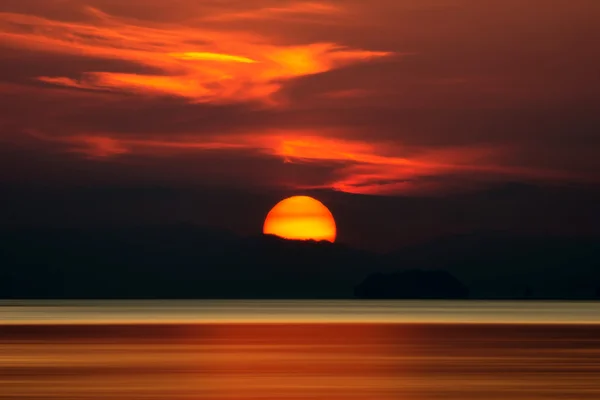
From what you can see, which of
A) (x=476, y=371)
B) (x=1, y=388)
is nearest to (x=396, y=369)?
(x=476, y=371)

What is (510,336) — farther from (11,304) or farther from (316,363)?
(11,304)

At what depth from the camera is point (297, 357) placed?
31750 mm

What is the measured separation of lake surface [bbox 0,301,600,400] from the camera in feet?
79.9

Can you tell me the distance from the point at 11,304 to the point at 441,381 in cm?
4660

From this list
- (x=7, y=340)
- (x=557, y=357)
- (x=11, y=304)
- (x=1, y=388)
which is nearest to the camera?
(x=1, y=388)

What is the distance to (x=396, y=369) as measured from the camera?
2881cm

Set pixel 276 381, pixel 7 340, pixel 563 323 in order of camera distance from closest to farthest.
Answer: pixel 276 381
pixel 7 340
pixel 563 323

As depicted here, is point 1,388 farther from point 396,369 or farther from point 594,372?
point 594,372

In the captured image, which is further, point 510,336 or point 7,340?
point 510,336

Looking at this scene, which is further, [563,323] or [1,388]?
[563,323]

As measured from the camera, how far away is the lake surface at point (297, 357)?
79.9 ft

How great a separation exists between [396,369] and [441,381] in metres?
→ 2.70

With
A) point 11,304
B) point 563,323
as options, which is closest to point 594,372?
point 563,323

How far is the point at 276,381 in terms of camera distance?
26.0 metres
